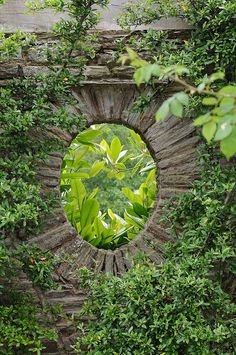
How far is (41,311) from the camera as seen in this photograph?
120 inches

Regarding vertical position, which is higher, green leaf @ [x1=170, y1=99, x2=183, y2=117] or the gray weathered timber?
green leaf @ [x1=170, y1=99, x2=183, y2=117]

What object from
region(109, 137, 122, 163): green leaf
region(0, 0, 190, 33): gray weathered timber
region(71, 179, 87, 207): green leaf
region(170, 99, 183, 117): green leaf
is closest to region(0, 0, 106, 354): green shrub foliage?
region(0, 0, 190, 33): gray weathered timber

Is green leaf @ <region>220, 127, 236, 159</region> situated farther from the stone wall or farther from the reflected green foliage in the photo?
the reflected green foliage

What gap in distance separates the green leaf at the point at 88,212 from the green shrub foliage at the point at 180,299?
28.1 inches

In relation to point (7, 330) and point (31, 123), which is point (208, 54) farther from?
point (7, 330)

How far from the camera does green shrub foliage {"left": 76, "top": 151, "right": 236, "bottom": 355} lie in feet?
8.65

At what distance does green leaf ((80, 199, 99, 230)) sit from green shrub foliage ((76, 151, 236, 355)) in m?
0.71

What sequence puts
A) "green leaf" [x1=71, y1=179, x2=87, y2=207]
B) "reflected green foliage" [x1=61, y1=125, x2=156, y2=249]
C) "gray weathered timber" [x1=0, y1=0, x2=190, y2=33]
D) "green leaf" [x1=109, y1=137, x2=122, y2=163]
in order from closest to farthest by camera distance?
"gray weathered timber" [x1=0, y1=0, x2=190, y2=33] < "reflected green foliage" [x1=61, y1=125, x2=156, y2=249] < "green leaf" [x1=71, y1=179, x2=87, y2=207] < "green leaf" [x1=109, y1=137, x2=122, y2=163]

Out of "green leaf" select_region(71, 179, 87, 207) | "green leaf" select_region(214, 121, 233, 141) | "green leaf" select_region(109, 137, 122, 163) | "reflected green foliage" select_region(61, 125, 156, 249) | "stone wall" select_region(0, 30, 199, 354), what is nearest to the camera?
"green leaf" select_region(214, 121, 233, 141)

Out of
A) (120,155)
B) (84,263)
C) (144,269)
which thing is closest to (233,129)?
(144,269)

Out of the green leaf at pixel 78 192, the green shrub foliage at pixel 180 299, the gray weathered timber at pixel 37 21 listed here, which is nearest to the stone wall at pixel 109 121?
the gray weathered timber at pixel 37 21

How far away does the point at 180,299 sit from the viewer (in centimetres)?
268

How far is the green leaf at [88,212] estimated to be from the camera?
141 inches

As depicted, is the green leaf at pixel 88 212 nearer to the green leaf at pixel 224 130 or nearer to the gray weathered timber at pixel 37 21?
the gray weathered timber at pixel 37 21
